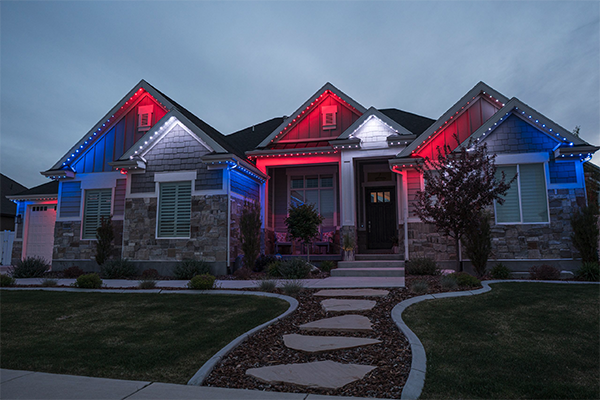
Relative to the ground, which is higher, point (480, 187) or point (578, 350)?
point (480, 187)

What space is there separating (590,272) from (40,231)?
863 inches

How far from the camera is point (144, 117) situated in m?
15.7

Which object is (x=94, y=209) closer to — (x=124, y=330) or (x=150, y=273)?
(x=150, y=273)

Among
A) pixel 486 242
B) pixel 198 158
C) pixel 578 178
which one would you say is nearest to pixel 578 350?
pixel 486 242

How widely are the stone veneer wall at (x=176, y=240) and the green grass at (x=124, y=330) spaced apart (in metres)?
4.36

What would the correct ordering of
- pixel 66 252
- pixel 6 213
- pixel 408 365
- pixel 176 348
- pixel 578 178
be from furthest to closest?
pixel 6 213, pixel 66 252, pixel 578 178, pixel 176 348, pixel 408 365

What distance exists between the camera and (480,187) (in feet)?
29.8

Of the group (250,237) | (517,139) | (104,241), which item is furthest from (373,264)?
(104,241)

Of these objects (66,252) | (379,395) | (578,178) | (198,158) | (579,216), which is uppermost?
(198,158)

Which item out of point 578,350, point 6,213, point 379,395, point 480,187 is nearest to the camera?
point 379,395

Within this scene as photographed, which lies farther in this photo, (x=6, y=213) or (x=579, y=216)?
(x=6, y=213)

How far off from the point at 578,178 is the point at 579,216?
1396 mm

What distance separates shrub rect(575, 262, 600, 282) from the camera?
29.6 ft

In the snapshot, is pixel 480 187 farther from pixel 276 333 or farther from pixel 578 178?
pixel 276 333
